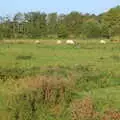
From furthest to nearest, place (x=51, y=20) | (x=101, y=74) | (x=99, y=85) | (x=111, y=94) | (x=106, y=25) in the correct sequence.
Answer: (x=51, y=20) → (x=106, y=25) → (x=101, y=74) → (x=99, y=85) → (x=111, y=94)

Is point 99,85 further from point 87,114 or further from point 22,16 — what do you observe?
point 22,16

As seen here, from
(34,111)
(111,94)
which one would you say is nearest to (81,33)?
(111,94)

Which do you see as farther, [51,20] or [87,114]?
[51,20]

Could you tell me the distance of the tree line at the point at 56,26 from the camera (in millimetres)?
57094

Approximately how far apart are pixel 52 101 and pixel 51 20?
193ft

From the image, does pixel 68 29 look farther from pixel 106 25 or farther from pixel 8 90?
pixel 8 90

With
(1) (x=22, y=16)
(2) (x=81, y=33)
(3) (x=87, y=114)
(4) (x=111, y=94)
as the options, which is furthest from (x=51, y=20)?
(3) (x=87, y=114)

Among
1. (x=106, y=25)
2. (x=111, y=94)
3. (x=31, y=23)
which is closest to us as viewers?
(x=111, y=94)

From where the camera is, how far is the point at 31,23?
62.9 m

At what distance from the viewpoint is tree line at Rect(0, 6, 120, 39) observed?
5709 cm

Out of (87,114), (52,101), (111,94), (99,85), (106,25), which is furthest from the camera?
(106,25)

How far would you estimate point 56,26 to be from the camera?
61.4m

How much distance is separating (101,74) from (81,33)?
4369 cm

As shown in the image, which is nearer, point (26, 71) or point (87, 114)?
point (87, 114)
